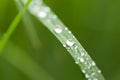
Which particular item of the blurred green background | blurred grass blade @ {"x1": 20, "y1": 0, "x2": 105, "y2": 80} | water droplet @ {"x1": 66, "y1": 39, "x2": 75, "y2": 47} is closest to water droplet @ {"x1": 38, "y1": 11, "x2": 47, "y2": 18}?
blurred grass blade @ {"x1": 20, "y1": 0, "x2": 105, "y2": 80}

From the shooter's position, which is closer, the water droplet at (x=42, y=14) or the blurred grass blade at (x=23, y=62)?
the water droplet at (x=42, y=14)

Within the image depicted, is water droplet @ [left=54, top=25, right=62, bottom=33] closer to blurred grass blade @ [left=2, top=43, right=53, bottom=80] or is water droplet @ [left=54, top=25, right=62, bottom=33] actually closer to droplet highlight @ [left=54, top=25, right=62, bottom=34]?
droplet highlight @ [left=54, top=25, right=62, bottom=34]

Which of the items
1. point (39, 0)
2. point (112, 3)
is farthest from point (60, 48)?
point (39, 0)

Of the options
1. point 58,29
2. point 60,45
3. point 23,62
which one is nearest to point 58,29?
point 58,29

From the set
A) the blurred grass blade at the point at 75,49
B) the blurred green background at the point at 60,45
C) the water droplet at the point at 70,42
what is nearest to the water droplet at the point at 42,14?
the blurred grass blade at the point at 75,49

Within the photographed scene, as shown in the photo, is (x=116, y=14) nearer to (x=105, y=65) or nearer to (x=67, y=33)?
(x=105, y=65)

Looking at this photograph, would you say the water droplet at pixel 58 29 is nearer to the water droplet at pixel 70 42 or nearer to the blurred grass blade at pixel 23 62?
the water droplet at pixel 70 42

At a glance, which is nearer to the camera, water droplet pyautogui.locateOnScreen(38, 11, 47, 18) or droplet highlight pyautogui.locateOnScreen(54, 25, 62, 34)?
droplet highlight pyautogui.locateOnScreen(54, 25, 62, 34)

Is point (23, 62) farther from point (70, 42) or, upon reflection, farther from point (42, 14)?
point (70, 42)
